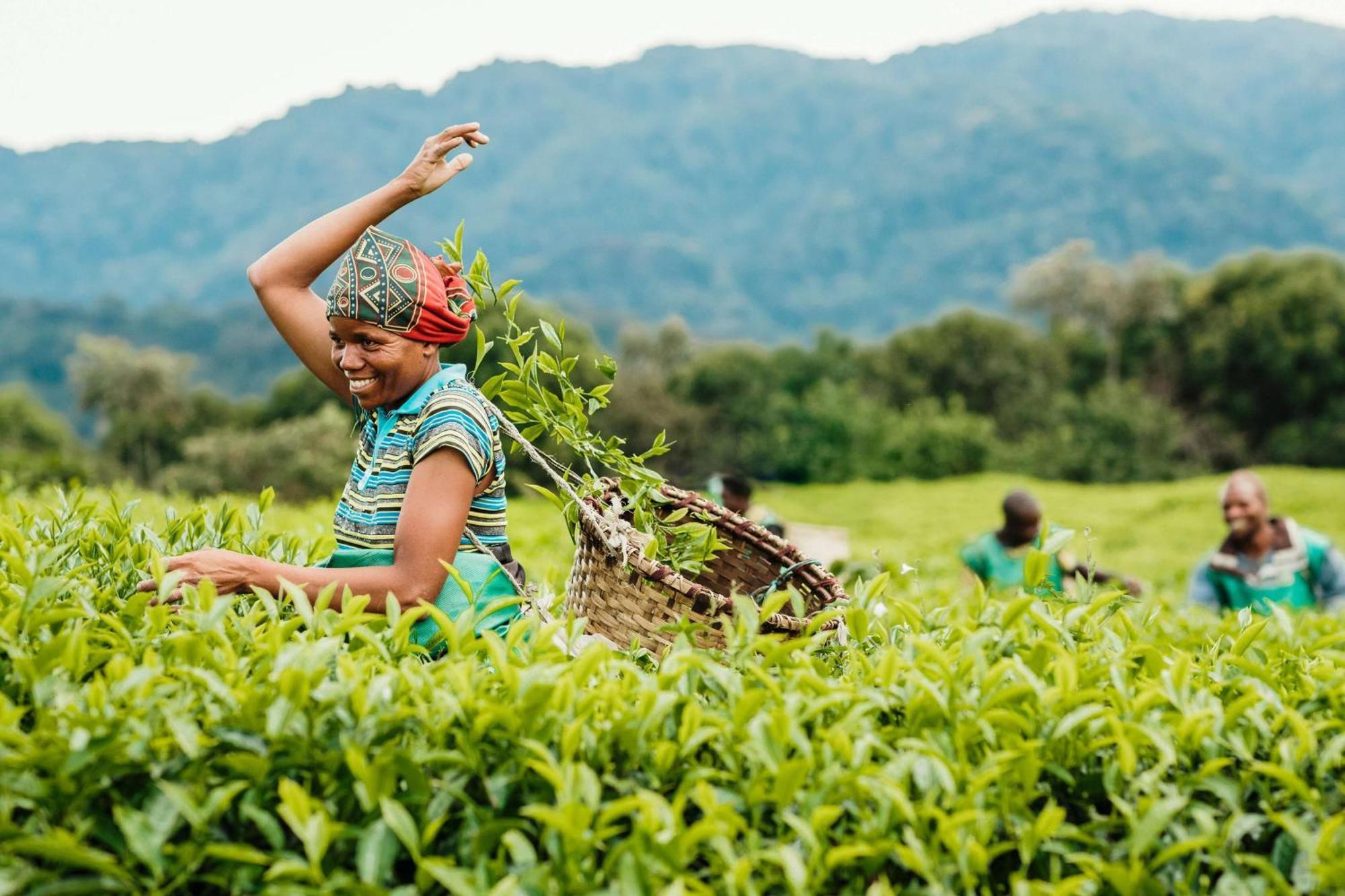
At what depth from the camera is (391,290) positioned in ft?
9.29

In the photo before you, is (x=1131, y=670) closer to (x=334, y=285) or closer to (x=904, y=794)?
(x=904, y=794)

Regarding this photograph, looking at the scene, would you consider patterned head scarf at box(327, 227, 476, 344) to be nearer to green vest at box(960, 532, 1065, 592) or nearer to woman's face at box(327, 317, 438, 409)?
woman's face at box(327, 317, 438, 409)

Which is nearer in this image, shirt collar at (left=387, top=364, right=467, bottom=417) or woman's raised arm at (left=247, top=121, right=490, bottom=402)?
shirt collar at (left=387, top=364, right=467, bottom=417)

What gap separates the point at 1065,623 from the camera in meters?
2.64

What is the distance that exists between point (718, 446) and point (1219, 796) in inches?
2154

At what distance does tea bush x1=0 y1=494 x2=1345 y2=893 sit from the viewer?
6.05 ft

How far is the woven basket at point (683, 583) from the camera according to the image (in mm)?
2725

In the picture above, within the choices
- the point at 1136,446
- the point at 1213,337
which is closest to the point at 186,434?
the point at 1136,446

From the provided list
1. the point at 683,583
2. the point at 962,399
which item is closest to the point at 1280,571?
the point at 683,583

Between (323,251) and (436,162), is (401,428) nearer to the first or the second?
(323,251)

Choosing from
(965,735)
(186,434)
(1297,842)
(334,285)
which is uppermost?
(334,285)

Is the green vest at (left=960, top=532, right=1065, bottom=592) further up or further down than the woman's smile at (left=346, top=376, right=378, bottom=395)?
further down

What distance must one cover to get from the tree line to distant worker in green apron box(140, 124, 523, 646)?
119 feet

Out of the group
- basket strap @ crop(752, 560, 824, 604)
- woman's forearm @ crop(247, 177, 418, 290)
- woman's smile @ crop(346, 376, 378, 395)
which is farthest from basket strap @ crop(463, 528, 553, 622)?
woman's forearm @ crop(247, 177, 418, 290)
